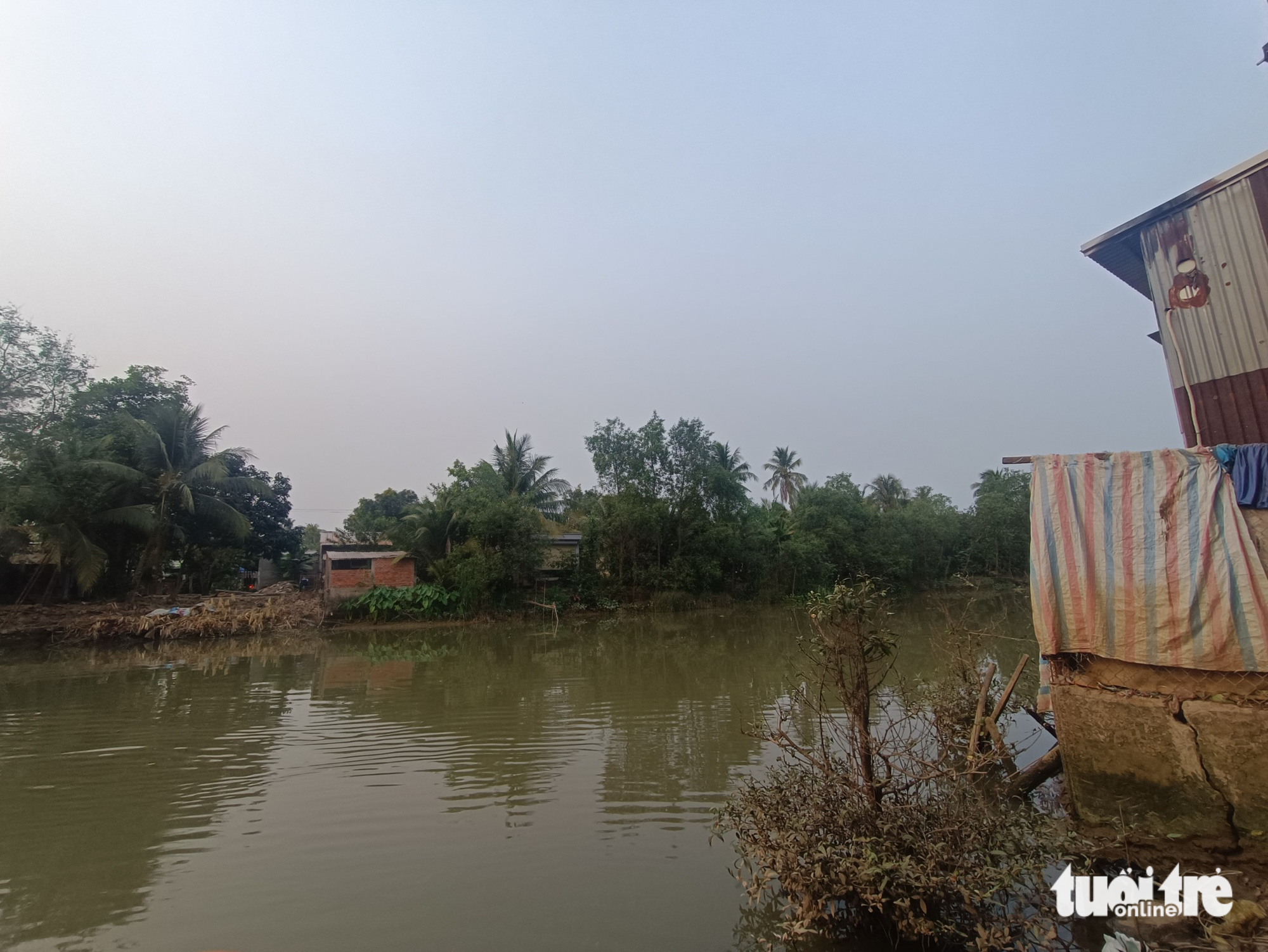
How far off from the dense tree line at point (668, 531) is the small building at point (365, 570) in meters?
0.65

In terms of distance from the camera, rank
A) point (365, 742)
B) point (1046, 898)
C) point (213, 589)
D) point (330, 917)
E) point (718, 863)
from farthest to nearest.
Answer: point (213, 589) < point (365, 742) < point (718, 863) < point (330, 917) < point (1046, 898)

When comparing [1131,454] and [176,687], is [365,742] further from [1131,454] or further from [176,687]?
[1131,454]

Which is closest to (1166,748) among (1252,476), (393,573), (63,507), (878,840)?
(1252,476)

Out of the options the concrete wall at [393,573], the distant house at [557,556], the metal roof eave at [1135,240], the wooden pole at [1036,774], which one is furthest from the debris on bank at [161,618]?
the metal roof eave at [1135,240]

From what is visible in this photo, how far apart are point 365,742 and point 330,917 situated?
427 cm

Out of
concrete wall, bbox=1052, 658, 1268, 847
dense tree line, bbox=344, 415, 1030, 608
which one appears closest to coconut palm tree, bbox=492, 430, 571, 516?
dense tree line, bbox=344, 415, 1030, 608

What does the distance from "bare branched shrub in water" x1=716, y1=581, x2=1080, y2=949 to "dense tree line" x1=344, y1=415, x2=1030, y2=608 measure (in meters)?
19.7

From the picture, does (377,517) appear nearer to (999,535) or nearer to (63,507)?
(63,507)

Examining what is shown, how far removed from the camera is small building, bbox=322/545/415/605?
22.8 meters

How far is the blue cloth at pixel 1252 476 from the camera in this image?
13.4ft

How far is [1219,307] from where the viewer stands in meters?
5.06

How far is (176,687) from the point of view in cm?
1171

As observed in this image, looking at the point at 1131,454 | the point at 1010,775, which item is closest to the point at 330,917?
the point at 1010,775

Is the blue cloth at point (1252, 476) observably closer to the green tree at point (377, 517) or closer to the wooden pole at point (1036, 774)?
the wooden pole at point (1036, 774)
